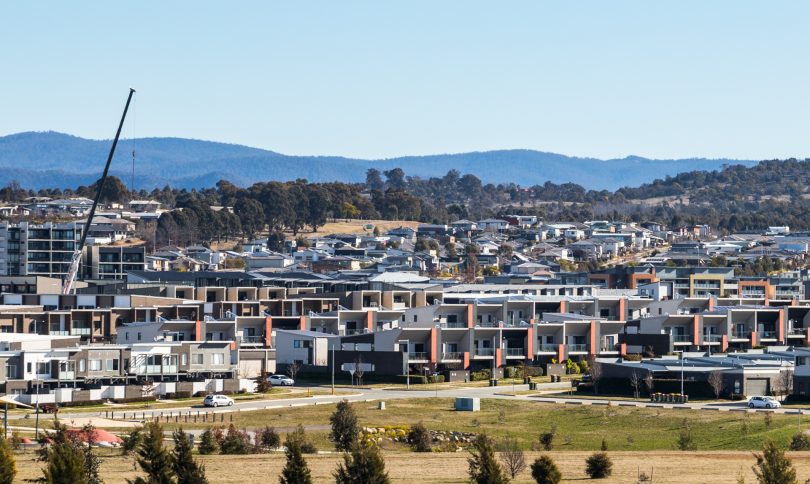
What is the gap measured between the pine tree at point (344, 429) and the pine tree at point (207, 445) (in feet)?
14.8

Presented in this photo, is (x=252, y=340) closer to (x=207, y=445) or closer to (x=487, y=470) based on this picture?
(x=207, y=445)

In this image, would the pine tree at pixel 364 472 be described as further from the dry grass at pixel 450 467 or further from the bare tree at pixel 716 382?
the bare tree at pixel 716 382

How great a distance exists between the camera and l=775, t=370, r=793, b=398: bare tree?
7850cm

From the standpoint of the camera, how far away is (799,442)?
58.3m

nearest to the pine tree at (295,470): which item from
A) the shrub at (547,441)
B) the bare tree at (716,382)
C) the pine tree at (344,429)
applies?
the pine tree at (344,429)

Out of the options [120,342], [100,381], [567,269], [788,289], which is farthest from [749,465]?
[567,269]

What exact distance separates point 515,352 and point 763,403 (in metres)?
27.0

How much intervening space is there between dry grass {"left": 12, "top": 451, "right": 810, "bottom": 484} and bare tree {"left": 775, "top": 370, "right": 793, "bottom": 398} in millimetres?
23311

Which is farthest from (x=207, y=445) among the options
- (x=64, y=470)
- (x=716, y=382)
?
(x=716, y=382)

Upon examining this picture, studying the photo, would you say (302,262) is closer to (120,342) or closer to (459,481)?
(120,342)

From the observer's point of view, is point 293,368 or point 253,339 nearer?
point 293,368

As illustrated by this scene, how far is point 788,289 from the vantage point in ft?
489

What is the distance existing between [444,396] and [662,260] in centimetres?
10471

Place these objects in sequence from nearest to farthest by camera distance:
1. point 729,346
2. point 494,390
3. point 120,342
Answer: point 494,390 < point 120,342 < point 729,346
